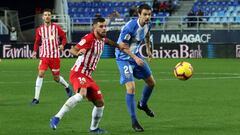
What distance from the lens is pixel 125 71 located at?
39.5 feet

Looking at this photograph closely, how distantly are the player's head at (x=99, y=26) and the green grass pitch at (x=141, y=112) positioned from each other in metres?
1.65

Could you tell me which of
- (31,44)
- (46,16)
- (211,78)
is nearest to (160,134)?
(46,16)

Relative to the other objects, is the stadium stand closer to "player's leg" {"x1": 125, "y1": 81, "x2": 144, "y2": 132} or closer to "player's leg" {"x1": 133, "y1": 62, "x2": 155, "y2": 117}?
"player's leg" {"x1": 133, "y1": 62, "x2": 155, "y2": 117}

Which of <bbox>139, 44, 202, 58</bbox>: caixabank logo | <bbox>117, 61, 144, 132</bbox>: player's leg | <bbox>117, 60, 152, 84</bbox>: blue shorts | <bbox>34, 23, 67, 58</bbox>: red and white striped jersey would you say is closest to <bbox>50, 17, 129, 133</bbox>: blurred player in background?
<bbox>117, 61, 144, 132</bbox>: player's leg

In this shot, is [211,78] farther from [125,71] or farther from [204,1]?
[204,1]

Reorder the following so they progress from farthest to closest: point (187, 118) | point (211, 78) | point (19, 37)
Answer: point (19, 37)
point (211, 78)
point (187, 118)

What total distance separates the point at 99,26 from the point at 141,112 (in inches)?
157

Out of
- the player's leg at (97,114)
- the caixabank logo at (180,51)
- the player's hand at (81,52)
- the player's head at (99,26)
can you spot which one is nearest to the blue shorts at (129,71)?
the player's leg at (97,114)

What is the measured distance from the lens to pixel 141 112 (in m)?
14.1

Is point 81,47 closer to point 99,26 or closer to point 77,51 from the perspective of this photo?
point 77,51

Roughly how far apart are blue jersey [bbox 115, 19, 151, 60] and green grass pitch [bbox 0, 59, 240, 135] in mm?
1297

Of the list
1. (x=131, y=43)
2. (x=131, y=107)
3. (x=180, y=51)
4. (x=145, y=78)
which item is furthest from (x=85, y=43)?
(x=180, y=51)

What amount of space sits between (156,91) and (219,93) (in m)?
1.91

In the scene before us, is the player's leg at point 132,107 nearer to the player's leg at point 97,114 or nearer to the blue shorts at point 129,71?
the blue shorts at point 129,71
